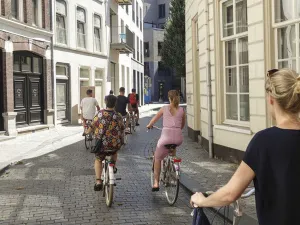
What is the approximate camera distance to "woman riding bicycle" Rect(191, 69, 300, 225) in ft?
6.35

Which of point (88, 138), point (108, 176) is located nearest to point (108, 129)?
point (108, 176)

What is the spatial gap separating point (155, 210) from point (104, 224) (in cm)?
90

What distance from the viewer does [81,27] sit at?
891 inches

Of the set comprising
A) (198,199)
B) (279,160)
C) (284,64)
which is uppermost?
(284,64)

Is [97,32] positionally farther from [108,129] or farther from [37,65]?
[108,129]

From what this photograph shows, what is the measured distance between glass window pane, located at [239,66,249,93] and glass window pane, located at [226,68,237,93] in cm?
27

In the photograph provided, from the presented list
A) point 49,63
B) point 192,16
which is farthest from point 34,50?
point 192,16

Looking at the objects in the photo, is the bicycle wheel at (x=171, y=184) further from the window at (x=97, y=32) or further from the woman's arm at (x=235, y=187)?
the window at (x=97, y=32)

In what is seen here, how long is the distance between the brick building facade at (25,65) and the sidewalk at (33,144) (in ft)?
2.51

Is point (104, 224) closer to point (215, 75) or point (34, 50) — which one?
point (215, 75)

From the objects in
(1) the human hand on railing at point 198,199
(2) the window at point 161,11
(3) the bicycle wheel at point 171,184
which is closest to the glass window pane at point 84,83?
(3) the bicycle wheel at point 171,184

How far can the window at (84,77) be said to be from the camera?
2277 cm

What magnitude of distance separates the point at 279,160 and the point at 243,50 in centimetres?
692

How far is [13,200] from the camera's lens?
6512 millimetres
